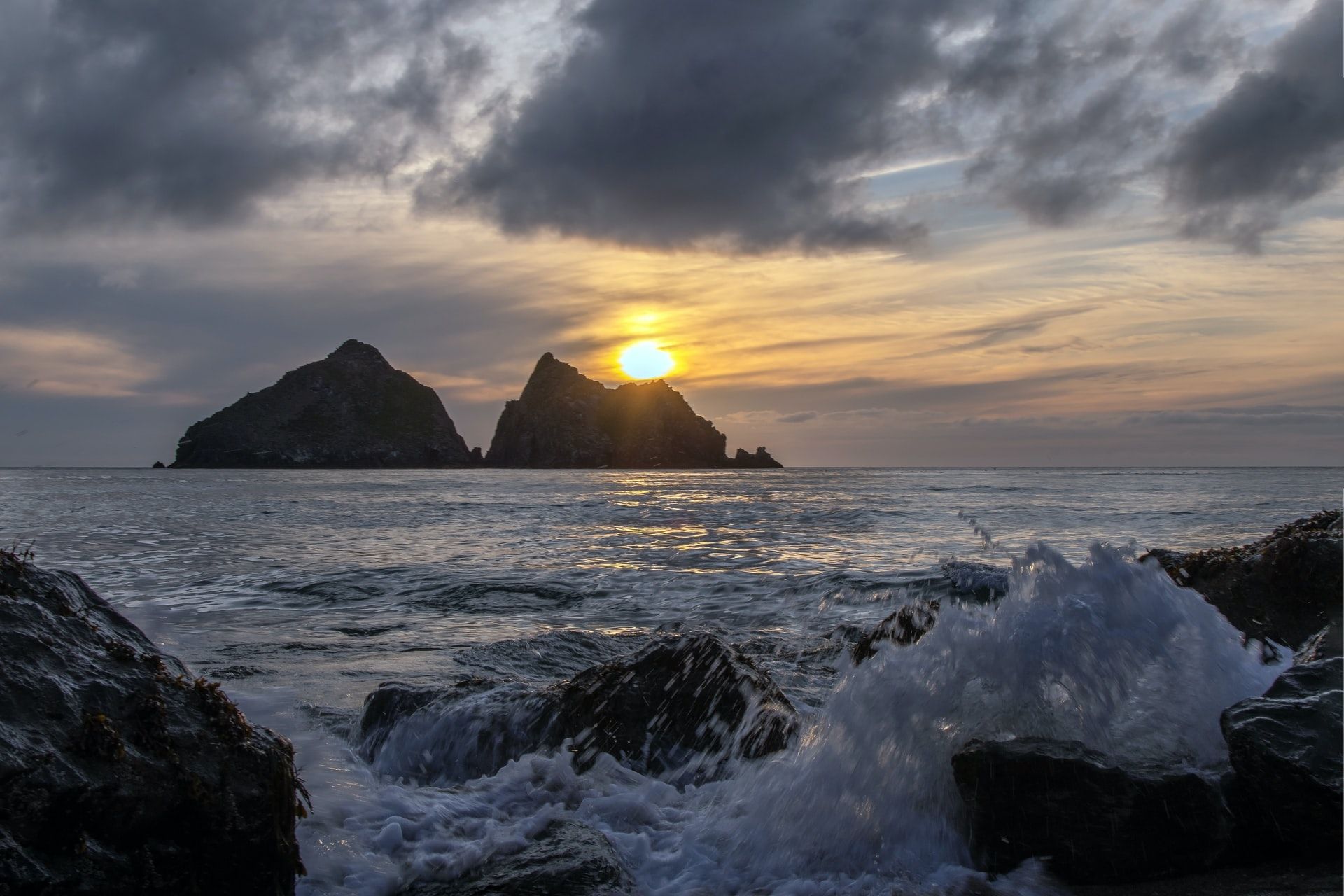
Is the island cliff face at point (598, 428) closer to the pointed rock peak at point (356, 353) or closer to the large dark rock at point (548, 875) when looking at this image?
the pointed rock peak at point (356, 353)

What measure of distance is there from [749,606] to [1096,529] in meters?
17.2

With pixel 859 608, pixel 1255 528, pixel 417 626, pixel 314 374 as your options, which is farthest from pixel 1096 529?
pixel 314 374

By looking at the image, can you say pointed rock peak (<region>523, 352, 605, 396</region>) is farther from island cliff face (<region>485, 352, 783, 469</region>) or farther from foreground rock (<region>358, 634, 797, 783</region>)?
foreground rock (<region>358, 634, 797, 783</region>)

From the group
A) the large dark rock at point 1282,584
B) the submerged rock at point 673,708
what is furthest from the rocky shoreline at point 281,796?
the large dark rock at point 1282,584

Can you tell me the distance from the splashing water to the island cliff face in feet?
512

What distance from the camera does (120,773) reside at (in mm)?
3121

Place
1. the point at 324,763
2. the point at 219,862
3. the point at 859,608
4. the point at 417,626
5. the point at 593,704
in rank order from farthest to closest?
the point at 859,608 < the point at 417,626 < the point at 593,704 < the point at 324,763 < the point at 219,862

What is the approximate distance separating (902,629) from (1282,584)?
3.09m

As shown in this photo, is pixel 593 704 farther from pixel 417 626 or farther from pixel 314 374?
pixel 314 374

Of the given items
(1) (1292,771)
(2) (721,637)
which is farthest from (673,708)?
(2) (721,637)

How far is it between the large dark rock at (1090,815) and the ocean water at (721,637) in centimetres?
16

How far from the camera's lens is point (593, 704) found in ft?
18.4

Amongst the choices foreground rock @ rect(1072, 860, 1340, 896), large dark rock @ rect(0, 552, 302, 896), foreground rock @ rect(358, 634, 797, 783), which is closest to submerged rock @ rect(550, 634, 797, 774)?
foreground rock @ rect(358, 634, 797, 783)

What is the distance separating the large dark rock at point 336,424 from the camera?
152125 millimetres
